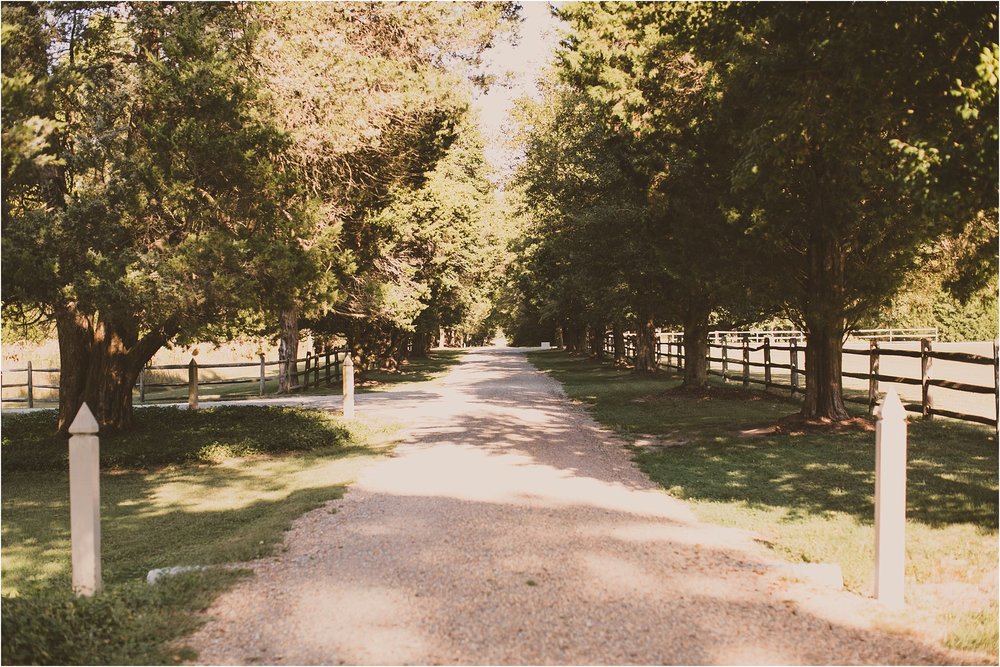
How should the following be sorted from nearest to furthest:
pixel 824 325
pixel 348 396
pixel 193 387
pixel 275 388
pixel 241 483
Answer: pixel 241 483 < pixel 824 325 < pixel 348 396 < pixel 193 387 < pixel 275 388

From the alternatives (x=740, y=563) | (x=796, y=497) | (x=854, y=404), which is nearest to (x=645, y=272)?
(x=854, y=404)

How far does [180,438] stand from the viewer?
14414mm

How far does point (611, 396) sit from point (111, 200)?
13907 mm

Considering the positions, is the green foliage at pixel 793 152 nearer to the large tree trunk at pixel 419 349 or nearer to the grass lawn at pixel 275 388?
the grass lawn at pixel 275 388

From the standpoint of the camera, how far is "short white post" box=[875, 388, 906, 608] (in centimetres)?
543

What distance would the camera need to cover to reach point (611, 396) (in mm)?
21641

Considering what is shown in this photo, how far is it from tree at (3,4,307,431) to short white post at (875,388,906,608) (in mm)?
7825

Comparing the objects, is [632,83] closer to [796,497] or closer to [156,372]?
[796,497]

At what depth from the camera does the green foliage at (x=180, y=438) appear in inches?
513

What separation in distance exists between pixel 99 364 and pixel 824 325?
12.5 metres

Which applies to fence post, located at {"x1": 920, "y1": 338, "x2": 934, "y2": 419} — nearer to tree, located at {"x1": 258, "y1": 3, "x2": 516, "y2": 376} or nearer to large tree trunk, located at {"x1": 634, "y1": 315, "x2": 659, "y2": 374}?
tree, located at {"x1": 258, "y1": 3, "x2": 516, "y2": 376}

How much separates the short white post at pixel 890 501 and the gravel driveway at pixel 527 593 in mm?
277

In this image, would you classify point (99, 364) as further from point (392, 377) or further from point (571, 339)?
point (571, 339)

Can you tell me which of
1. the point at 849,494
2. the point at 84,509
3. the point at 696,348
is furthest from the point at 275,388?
the point at 84,509
